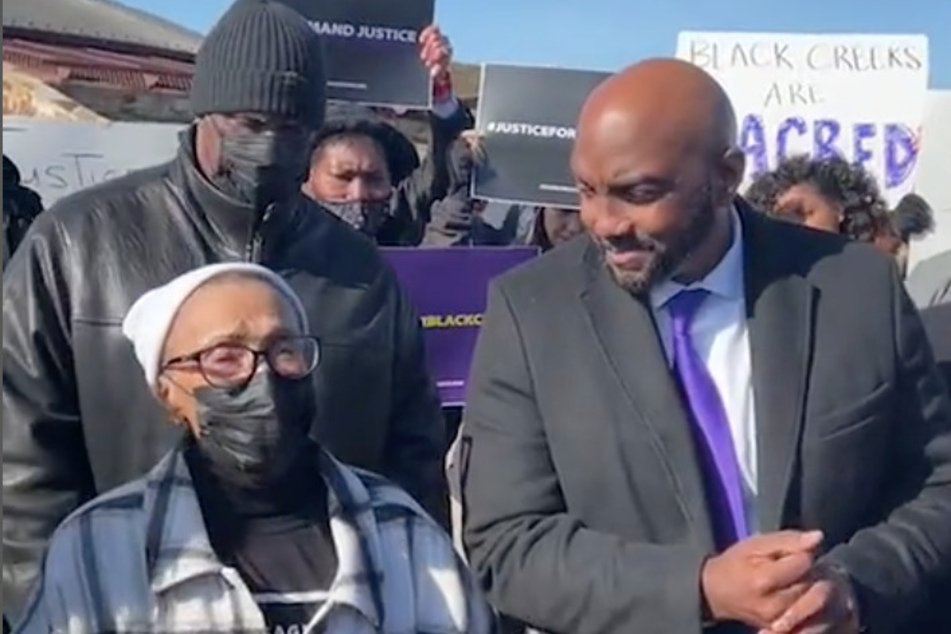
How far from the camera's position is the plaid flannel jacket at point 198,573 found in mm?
2445

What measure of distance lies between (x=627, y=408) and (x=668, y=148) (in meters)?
0.36

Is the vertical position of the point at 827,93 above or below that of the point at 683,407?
above

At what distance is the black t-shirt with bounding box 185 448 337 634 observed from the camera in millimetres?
2521

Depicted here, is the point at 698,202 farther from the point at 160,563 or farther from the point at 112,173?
the point at 112,173

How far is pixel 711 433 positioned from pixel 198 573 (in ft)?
2.40

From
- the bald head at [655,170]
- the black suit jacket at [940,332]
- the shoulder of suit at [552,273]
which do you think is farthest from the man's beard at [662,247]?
the black suit jacket at [940,332]

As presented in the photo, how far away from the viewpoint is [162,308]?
267 cm

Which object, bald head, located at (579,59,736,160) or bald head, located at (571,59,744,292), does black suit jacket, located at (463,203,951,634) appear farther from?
bald head, located at (579,59,736,160)

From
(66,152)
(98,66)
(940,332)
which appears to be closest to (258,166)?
(940,332)

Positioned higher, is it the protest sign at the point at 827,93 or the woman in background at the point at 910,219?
the protest sign at the point at 827,93

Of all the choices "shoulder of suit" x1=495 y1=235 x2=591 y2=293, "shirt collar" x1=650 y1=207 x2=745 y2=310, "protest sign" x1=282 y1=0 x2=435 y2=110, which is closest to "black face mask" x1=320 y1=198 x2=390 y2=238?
"protest sign" x1=282 y1=0 x2=435 y2=110

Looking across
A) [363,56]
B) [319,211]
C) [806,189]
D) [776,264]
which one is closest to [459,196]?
[363,56]

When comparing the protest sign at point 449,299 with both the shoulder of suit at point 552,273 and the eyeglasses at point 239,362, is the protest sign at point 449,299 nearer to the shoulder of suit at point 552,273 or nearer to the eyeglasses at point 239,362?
the shoulder of suit at point 552,273

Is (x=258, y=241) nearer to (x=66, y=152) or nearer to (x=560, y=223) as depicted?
(x=560, y=223)
